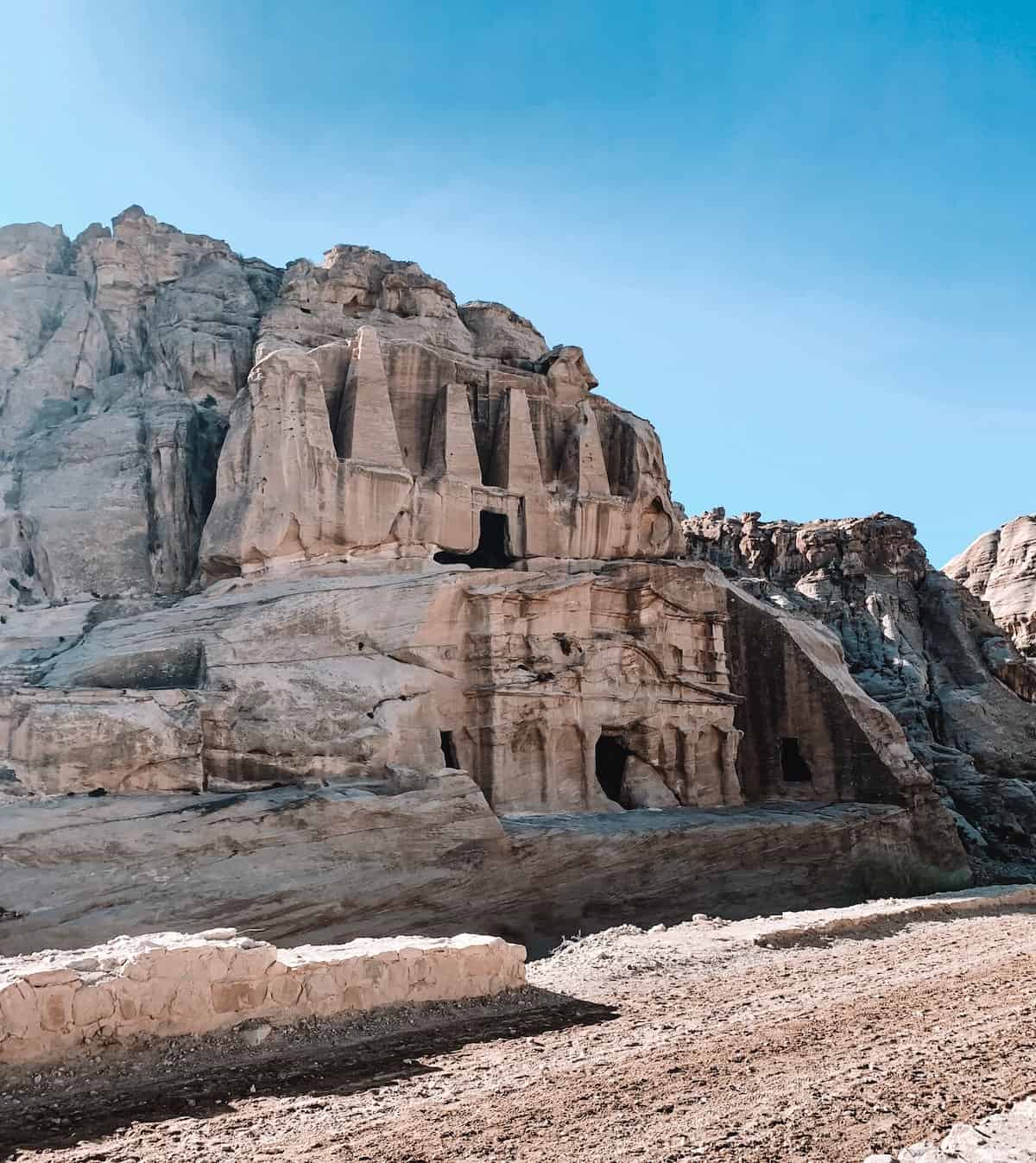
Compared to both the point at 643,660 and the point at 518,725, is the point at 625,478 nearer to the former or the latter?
the point at 643,660

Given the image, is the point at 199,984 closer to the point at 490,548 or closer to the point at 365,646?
the point at 365,646

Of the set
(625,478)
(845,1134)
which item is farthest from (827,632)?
(845,1134)

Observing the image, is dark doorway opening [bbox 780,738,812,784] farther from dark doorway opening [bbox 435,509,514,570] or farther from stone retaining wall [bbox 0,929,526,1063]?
stone retaining wall [bbox 0,929,526,1063]

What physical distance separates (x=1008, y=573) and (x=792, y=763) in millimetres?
36891

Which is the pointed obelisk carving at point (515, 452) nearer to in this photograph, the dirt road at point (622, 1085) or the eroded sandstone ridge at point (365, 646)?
the eroded sandstone ridge at point (365, 646)

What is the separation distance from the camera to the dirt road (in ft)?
21.9

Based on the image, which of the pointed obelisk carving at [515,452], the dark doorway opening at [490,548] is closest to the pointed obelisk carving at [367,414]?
the pointed obelisk carving at [515,452]

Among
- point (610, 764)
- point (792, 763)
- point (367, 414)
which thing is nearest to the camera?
point (367, 414)

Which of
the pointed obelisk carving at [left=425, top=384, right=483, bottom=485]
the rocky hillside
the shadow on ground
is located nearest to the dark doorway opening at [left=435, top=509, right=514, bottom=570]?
the pointed obelisk carving at [left=425, top=384, right=483, bottom=485]

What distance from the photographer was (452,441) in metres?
29.2

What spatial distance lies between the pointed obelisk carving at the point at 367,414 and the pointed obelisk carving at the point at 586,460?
615cm

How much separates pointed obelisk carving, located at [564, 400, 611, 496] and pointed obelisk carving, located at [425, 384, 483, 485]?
11.2ft

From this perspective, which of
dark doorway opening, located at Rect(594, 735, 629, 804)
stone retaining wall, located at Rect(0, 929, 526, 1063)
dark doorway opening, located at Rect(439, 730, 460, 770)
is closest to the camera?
stone retaining wall, located at Rect(0, 929, 526, 1063)

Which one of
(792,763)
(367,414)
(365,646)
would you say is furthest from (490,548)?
(792,763)
